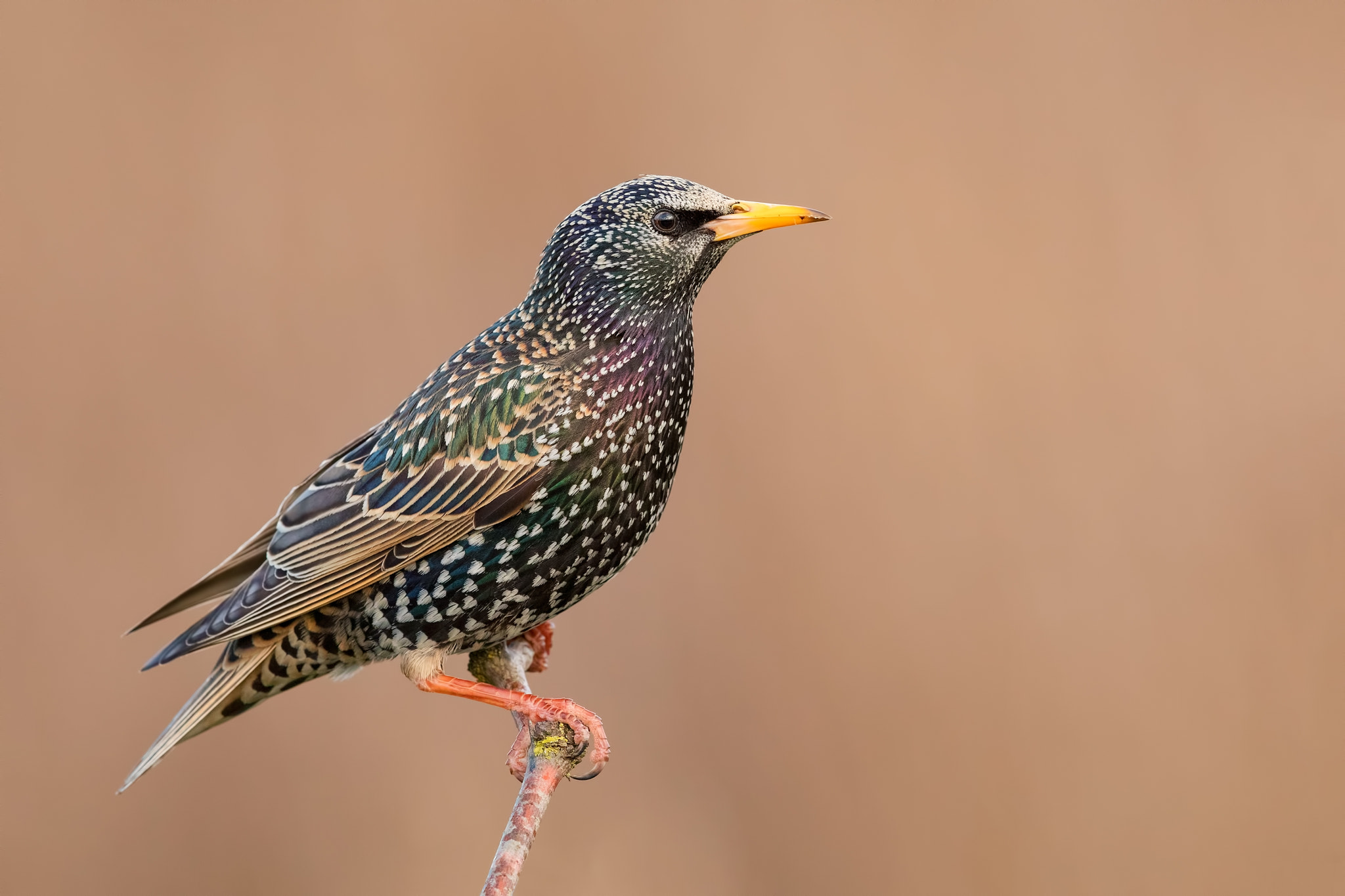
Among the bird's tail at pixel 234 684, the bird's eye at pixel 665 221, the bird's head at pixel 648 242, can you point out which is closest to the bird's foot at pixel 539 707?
the bird's tail at pixel 234 684

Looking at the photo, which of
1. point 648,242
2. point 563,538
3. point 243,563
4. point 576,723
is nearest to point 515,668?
point 576,723

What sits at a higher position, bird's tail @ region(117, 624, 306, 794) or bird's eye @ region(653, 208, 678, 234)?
bird's eye @ region(653, 208, 678, 234)

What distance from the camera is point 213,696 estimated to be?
325 cm

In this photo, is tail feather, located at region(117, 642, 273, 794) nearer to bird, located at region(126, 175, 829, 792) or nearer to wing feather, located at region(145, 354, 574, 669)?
bird, located at region(126, 175, 829, 792)

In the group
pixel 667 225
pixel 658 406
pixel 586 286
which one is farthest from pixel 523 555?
pixel 667 225

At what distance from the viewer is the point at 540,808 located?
108 inches

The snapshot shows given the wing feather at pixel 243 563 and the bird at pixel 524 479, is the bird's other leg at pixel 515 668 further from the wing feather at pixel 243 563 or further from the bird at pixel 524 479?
the wing feather at pixel 243 563

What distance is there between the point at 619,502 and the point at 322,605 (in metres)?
0.88

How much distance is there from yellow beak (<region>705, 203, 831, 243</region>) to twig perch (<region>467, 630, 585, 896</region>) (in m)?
1.34

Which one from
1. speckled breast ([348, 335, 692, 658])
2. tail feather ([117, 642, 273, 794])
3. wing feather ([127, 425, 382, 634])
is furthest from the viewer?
wing feather ([127, 425, 382, 634])

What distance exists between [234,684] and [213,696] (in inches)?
2.7

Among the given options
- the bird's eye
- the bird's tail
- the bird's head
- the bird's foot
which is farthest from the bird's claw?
the bird's eye

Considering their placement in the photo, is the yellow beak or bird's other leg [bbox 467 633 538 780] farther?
bird's other leg [bbox 467 633 538 780]

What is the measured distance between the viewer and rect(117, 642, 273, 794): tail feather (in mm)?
3201
